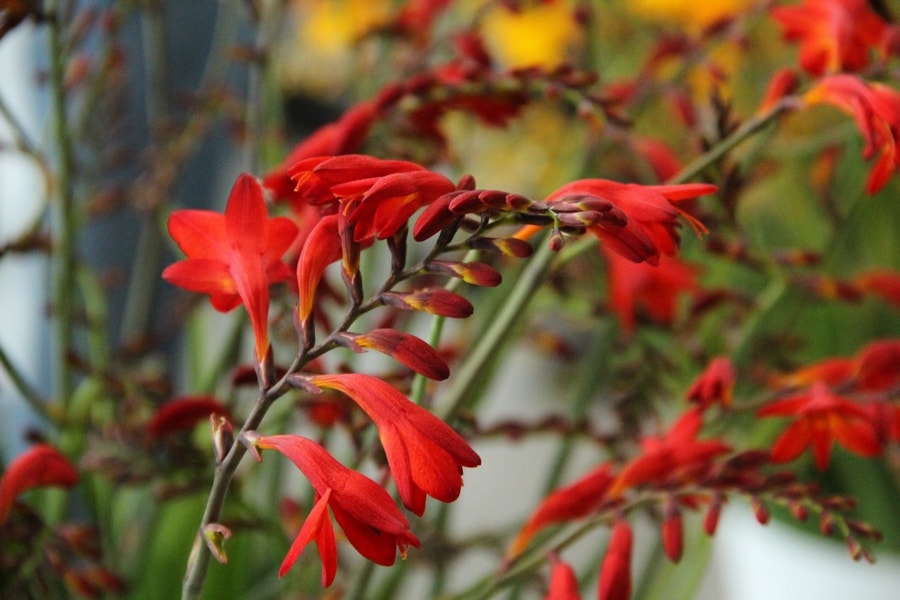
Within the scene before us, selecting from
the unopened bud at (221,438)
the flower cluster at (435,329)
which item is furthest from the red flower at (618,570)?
the unopened bud at (221,438)

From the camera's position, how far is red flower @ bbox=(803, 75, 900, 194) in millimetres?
207

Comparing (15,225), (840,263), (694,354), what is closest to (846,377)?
(694,354)

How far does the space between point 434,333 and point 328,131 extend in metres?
0.10

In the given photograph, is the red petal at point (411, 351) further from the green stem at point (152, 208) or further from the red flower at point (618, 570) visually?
the green stem at point (152, 208)

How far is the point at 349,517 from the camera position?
0.16 metres

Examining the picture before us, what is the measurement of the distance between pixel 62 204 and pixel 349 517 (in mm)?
190

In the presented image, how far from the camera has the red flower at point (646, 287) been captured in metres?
0.31

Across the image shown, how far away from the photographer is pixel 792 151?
16.5 inches

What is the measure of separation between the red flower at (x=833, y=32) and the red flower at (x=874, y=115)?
3 centimetres

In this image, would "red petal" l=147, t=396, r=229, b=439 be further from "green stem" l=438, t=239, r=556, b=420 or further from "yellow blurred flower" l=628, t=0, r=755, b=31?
"yellow blurred flower" l=628, t=0, r=755, b=31

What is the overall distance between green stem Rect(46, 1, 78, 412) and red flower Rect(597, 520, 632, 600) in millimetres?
197

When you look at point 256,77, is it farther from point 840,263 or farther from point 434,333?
point 840,263

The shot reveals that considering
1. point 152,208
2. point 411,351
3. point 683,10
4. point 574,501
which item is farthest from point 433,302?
point 683,10

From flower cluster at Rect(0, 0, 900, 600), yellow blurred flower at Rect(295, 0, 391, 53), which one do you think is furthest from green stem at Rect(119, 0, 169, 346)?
yellow blurred flower at Rect(295, 0, 391, 53)
